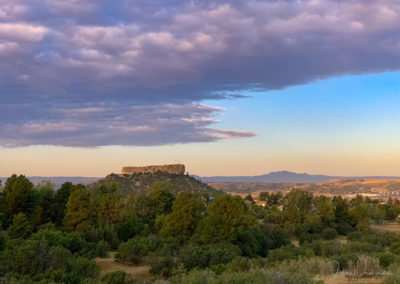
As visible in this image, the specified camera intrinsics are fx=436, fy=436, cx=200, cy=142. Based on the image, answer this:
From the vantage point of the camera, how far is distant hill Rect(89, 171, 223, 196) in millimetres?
104750

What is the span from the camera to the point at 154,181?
113625 millimetres

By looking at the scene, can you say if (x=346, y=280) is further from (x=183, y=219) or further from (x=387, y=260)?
(x=183, y=219)

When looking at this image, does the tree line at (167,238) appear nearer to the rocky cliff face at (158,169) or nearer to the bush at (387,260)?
the bush at (387,260)

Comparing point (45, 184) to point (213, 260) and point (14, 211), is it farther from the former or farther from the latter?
point (213, 260)

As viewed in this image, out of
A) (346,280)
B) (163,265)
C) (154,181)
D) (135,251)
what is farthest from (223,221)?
(154,181)

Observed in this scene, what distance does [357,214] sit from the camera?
173 ft

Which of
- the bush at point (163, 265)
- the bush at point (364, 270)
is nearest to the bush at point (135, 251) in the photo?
the bush at point (163, 265)

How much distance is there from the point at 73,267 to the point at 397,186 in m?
166

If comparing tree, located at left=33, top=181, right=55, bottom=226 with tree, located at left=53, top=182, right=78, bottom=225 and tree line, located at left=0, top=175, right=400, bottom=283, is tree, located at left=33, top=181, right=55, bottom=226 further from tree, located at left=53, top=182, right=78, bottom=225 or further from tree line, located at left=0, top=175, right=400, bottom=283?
tree, located at left=53, top=182, right=78, bottom=225

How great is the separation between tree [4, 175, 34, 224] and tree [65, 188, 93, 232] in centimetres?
486

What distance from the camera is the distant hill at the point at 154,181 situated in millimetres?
104750

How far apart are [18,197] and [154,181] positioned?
74056mm

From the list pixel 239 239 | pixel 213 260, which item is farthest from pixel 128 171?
pixel 213 260

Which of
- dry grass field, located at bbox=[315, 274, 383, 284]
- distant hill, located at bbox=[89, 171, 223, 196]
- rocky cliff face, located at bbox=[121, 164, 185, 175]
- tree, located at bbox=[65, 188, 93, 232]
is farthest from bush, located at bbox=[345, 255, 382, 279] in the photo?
rocky cliff face, located at bbox=[121, 164, 185, 175]
